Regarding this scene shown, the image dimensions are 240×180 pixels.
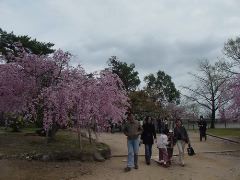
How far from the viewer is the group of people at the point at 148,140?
15781mm

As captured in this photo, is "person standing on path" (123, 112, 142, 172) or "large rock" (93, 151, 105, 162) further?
"large rock" (93, 151, 105, 162)

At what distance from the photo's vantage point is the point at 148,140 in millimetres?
16922

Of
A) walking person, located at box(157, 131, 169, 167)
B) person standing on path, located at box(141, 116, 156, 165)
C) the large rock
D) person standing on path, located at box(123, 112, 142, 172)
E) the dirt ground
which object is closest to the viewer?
the dirt ground

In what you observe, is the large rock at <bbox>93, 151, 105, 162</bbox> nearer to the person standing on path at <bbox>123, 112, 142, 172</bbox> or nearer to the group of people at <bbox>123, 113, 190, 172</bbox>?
the group of people at <bbox>123, 113, 190, 172</bbox>

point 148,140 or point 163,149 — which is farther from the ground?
point 148,140

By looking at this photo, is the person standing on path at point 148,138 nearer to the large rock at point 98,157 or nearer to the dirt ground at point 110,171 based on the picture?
the dirt ground at point 110,171

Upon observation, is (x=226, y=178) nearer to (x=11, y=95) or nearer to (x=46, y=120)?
(x=46, y=120)

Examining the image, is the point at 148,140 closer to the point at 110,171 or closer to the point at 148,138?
the point at 148,138

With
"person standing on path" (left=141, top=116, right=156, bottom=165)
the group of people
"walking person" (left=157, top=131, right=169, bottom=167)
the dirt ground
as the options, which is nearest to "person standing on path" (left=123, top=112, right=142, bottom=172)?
the group of people

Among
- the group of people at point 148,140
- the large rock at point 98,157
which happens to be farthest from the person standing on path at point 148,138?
the large rock at point 98,157

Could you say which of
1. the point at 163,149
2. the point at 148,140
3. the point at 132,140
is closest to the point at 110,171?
the point at 132,140

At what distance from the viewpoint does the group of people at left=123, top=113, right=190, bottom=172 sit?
1578cm

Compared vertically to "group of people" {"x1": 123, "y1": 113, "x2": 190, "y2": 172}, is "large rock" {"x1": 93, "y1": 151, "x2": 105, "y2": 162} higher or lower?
lower

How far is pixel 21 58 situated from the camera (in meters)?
19.7
